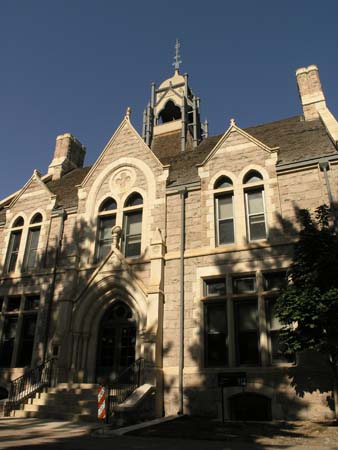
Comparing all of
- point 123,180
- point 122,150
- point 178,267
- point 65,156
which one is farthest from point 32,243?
point 178,267

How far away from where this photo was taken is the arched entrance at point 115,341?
13.6 meters

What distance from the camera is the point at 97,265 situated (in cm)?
1469

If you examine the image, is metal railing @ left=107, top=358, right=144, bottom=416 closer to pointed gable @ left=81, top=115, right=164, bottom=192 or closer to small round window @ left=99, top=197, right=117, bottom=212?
small round window @ left=99, top=197, right=117, bottom=212

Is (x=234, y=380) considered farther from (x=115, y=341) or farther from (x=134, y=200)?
(x=134, y=200)

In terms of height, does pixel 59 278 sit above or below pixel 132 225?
below

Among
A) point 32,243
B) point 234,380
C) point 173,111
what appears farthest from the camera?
point 173,111

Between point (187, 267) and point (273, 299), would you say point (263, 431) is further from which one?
point (187, 267)

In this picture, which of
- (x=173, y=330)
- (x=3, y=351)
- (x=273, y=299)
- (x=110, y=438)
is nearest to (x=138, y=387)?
(x=173, y=330)

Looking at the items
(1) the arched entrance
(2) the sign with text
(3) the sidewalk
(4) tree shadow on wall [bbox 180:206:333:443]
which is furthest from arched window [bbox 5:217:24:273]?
(2) the sign with text

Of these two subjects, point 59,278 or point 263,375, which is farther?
point 59,278

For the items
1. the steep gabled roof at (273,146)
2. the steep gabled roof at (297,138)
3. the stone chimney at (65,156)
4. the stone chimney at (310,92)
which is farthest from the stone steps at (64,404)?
the stone chimney at (310,92)

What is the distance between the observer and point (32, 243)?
17391 millimetres

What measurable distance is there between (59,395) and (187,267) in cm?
561

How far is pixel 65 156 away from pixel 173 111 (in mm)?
8101
